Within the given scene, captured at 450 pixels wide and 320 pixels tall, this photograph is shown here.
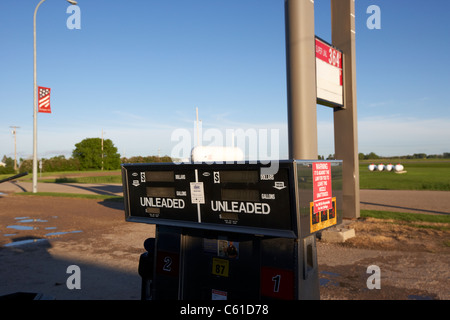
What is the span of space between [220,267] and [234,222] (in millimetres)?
539

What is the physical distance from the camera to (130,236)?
10.3m

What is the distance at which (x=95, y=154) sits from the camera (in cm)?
9162

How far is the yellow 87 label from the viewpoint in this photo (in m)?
3.45

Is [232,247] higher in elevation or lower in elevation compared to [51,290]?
higher

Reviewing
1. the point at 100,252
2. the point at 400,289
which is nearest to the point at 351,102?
the point at 400,289

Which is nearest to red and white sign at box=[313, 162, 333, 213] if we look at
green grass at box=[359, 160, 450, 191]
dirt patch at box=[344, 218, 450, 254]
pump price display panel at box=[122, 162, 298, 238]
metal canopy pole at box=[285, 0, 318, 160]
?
pump price display panel at box=[122, 162, 298, 238]

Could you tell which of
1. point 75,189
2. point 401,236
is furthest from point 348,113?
point 75,189

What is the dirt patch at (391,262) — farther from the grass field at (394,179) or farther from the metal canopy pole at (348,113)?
the grass field at (394,179)

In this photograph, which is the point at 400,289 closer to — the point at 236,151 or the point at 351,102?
the point at 351,102

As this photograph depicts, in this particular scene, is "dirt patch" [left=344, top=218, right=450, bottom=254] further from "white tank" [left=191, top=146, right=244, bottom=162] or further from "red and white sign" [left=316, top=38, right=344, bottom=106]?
"white tank" [left=191, top=146, right=244, bottom=162]

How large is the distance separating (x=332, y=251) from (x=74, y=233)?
24.0 ft

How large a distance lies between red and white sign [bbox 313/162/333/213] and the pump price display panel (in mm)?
309
